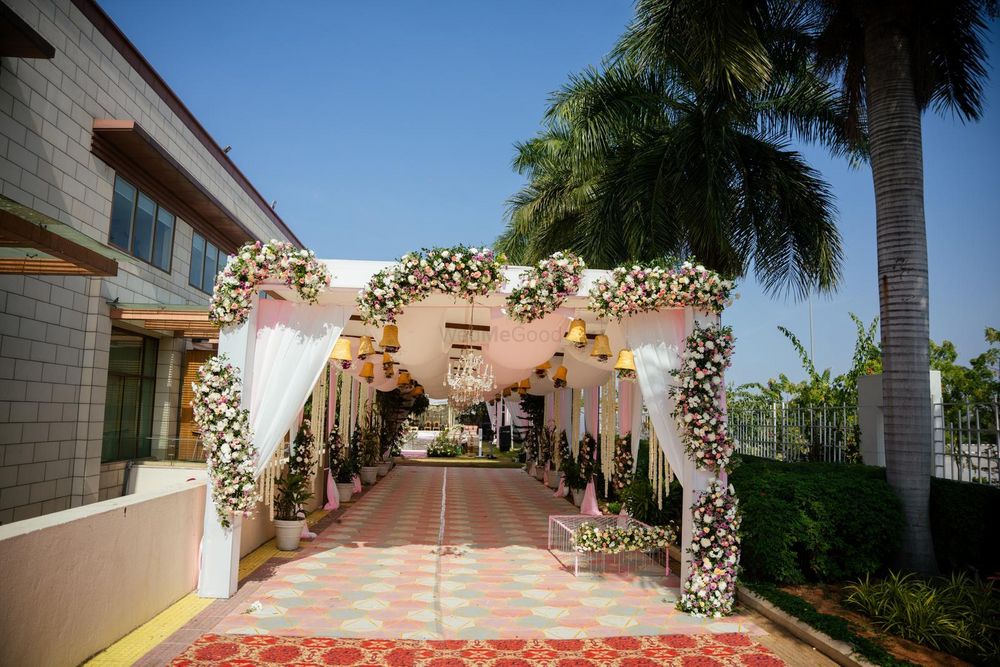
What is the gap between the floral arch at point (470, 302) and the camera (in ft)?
21.0

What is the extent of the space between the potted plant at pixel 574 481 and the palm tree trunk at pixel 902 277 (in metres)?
6.91

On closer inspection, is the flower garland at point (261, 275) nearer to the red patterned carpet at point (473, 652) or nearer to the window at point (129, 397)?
the red patterned carpet at point (473, 652)

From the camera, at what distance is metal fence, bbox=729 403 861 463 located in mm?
10664

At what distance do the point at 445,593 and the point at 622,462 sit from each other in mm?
4910

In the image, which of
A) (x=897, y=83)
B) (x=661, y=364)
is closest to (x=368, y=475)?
(x=661, y=364)

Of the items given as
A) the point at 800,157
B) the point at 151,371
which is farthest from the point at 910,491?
the point at 151,371

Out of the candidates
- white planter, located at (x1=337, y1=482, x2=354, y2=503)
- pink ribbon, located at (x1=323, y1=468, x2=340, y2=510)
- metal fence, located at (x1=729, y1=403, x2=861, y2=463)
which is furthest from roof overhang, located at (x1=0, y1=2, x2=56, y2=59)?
metal fence, located at (x1=729, y1=403, x2=861, y2=463)

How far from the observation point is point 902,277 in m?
7.09

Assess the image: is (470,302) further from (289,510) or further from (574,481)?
(574,481)

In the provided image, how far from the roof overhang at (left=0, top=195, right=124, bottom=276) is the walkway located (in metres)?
3.26

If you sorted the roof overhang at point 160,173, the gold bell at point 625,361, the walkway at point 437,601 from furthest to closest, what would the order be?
the roof overhang at point 160,173 → the gold bell at point 625,361 → the walkway at point 437,601

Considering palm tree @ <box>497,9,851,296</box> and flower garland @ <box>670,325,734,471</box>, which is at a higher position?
palm tree @ <box>497,9,851,296</box>

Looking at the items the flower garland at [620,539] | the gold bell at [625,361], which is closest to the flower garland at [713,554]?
the flower garland at [620,539]

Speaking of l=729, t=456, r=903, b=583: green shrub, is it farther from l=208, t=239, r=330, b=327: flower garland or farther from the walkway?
l=208, t=239, r=330, b=327: flower garland
